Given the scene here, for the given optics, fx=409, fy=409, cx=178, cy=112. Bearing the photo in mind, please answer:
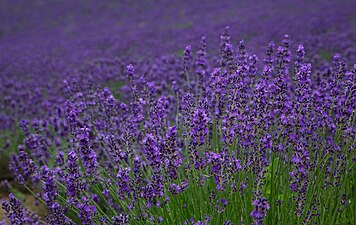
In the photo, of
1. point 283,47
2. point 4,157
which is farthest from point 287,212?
point 4,157

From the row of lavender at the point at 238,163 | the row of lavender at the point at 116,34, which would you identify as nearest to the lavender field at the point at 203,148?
the row of lavender at the point at 238,163

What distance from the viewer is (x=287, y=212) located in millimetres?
2340

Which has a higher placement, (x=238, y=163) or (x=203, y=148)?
(x=238, y=163)

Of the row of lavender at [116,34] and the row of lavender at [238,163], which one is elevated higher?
the row of lavender at [238,163]

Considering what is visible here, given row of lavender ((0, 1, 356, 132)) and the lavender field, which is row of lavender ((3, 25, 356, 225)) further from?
row of lavender ((0, 1, 356, 132))

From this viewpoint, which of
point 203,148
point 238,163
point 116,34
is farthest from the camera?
point 116,34

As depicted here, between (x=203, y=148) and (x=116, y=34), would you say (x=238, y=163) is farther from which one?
(x=116, y=34)

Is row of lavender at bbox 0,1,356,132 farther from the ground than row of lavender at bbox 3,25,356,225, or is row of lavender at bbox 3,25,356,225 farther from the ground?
row of lavender at bbox 3,25,356,225

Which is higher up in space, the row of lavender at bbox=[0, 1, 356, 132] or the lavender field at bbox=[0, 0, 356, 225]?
the lavender field at bbox=[0, 0, 356, 225]

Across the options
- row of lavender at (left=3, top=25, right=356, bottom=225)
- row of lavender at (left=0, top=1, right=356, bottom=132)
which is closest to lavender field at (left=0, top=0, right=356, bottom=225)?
row of lavender at (left=3, top=25, right=356, bottom=225)

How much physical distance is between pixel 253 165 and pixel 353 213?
2.51ft

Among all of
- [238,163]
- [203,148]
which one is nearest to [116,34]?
[203,148]

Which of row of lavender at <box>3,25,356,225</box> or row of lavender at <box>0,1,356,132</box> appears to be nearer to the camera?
row of lavender at <box>3,25,356,225</box>

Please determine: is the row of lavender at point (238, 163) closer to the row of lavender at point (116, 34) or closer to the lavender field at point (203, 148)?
the lavender field at point (203, 148)
